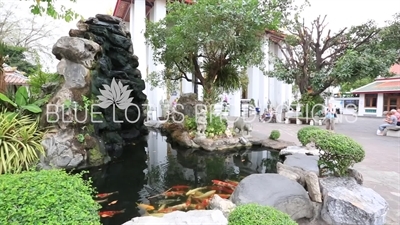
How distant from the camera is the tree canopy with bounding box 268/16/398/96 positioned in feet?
35.0

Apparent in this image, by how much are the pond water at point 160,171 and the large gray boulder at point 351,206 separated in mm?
1907

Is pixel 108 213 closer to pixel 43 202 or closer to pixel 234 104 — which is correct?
pixel 43 202

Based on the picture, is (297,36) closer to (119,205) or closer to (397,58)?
(397,58)

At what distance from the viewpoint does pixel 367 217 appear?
8.96 feet

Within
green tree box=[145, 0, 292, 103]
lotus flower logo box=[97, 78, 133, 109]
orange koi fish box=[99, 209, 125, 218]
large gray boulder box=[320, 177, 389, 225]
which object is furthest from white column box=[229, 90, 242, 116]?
orange koi fish box=[99, 209, 125, 218]

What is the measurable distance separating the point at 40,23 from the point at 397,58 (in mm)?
22811

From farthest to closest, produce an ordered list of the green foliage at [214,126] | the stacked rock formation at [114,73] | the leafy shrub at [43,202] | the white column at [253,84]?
the white column at [253,84]
the green foliage at [214,126]
the stacked rock formation at [114,73]
the leafy shrub at [43,202]

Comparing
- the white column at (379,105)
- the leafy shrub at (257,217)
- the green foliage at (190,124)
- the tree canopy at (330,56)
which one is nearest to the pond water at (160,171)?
the green foliage at (190,124)

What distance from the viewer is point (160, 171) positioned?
5.58 m

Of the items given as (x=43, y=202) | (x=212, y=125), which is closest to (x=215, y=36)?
(x=212, y=125)

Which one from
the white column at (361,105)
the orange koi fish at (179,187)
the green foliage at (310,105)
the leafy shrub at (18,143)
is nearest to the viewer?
the leafy shrub at (18,143)

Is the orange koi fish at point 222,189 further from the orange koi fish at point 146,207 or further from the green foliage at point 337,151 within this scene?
the green foliage at point 337,151

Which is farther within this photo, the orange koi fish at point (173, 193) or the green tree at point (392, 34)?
the green tree at point (392, 34)

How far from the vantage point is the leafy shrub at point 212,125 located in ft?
26.3
